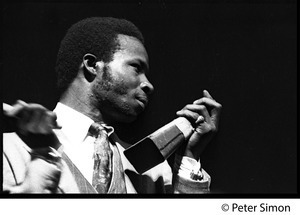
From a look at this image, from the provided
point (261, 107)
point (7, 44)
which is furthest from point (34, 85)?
point (261, 107)

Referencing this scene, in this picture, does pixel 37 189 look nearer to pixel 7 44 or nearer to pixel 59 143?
pixel 59 143

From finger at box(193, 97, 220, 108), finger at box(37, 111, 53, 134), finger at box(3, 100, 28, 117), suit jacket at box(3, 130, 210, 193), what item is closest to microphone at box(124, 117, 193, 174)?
suit jacket at box(3, 130, 210, 193)

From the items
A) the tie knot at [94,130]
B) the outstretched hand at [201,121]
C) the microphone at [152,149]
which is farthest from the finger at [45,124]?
the outstretched hand at [201,121]

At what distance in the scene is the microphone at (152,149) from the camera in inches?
279

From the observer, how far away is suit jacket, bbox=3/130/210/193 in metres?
6.79

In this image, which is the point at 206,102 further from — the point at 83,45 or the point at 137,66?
the point at 83,45

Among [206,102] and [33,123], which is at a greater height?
[206,102]

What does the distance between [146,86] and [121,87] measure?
23cm

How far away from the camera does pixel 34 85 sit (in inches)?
286

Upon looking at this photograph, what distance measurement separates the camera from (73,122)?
23.1 feet

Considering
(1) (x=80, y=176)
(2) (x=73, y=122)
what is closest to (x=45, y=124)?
(2) (x=73, y=122)

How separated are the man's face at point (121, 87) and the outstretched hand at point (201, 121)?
1.42ft

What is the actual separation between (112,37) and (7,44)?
1005 mm

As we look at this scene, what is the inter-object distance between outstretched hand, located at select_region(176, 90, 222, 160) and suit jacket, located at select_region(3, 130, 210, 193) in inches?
11.0
